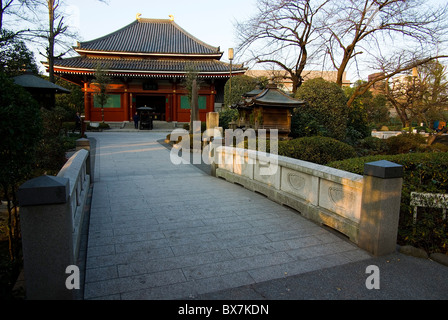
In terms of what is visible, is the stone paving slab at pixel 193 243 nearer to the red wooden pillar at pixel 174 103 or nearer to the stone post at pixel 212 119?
the stone post at pixel 212 119

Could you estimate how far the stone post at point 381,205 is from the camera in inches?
142

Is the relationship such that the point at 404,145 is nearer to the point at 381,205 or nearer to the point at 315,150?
the point at 315,150

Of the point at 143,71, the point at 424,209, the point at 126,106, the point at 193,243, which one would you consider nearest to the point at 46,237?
the point at 193,243

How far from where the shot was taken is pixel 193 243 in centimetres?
405

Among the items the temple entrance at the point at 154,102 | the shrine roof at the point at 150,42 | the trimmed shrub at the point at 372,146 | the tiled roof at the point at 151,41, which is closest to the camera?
the trimmed shrub at the point at 372,146

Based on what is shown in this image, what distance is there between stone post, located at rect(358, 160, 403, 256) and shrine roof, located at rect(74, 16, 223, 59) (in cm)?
2670

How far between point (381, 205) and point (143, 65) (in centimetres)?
2601

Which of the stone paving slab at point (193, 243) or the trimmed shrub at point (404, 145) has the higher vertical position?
the trimmed shrub at point (404, 145)

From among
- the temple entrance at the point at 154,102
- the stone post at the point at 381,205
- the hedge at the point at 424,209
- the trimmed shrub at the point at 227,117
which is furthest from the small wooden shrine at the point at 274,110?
the temple entrance at the point at 154,102

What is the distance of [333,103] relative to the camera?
491 inches

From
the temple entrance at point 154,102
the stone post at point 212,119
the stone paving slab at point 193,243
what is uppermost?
the temple entrance at point 154,102

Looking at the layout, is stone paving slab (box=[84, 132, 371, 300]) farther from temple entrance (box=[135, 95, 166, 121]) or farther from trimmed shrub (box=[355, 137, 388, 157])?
temple entrance (box=[135, 95, 166, 121])

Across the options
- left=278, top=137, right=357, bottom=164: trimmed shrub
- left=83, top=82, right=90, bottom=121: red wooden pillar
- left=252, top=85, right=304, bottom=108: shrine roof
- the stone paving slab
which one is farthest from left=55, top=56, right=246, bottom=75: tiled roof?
the stone paving slab

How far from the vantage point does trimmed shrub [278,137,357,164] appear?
752cm
